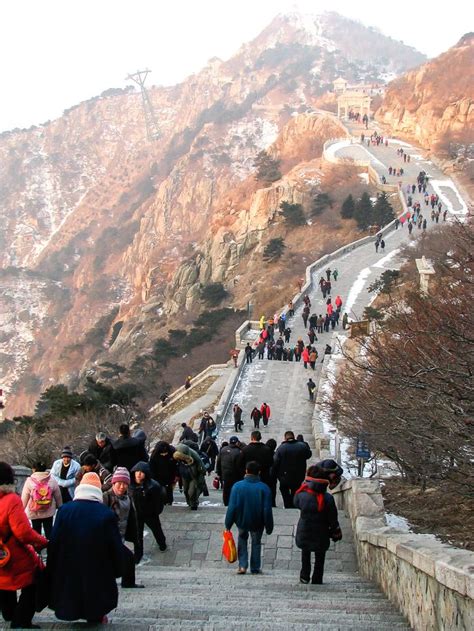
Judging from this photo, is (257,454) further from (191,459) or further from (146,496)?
(146,496)

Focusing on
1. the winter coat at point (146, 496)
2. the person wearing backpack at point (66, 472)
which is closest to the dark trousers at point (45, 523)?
the person wearing backpack at point (66, 472)

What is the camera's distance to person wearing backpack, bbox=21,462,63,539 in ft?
22.5

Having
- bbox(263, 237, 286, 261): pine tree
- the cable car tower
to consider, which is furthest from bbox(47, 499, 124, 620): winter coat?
the cable car tower

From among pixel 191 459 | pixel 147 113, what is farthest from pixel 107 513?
pixel 147 113

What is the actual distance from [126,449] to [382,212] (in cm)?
3732

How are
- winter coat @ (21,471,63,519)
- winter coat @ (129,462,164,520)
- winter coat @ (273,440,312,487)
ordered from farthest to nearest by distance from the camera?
winter coat @ (273,440,312,487) → winter coat @ (129,462,164,520) → winter coat @ (21,471,63,519)

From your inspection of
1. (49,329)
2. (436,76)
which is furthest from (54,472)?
(49,329)

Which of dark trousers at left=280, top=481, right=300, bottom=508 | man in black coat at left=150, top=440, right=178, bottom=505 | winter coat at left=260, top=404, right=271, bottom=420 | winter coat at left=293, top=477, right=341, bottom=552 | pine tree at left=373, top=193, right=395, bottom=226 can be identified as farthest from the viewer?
pine tree at left=373, top=193, right=395, bottom=226

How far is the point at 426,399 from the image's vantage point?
28.0ft

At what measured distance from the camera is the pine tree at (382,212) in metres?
43.6

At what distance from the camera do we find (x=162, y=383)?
3447 centimetres

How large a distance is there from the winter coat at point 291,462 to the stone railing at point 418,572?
1513 mm

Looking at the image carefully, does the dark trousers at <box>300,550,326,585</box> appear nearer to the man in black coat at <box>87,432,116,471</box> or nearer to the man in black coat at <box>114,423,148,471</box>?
the man in black coat at <box>114,423,148,471</box>

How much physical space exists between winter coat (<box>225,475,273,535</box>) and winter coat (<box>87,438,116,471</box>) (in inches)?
83.4
